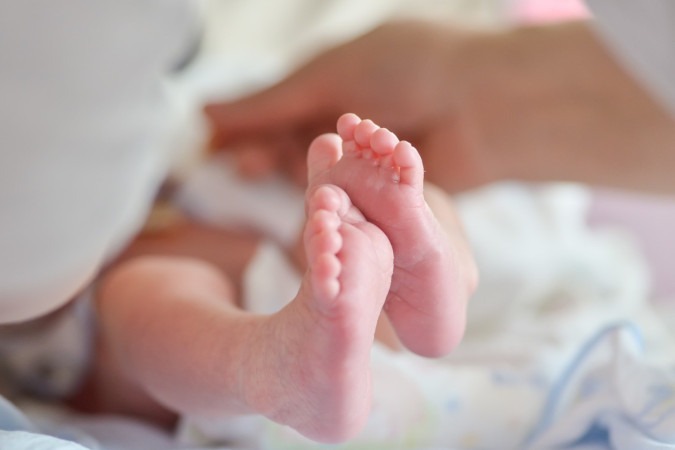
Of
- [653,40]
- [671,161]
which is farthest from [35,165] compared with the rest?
[671,161]

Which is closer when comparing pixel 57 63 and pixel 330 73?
pixel 57 63

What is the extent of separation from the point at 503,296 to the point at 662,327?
0.16 meters

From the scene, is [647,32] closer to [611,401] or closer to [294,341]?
[611,401]

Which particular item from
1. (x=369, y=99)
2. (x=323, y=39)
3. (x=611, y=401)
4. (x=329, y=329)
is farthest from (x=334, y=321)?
(x=323, y=39)

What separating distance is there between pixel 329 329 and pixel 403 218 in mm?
66

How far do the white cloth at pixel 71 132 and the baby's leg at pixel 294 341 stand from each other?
0.07 meters

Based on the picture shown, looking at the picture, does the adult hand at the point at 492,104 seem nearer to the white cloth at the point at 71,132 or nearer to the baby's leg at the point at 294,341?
the white cloth at the point at 71,132

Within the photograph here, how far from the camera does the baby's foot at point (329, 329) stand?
1.00 feet

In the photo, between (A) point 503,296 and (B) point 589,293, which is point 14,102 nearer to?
(A) point 503,296

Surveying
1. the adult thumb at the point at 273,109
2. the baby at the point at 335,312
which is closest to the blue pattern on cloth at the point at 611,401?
the baby at the point at 335,312

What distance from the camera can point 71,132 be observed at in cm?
56

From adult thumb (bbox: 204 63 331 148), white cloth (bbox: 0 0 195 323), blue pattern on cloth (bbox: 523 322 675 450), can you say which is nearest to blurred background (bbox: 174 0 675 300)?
adult thumb (bbox: 204 63 331 148)

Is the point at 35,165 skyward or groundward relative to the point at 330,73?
groundward

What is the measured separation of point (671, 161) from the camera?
0.71m
